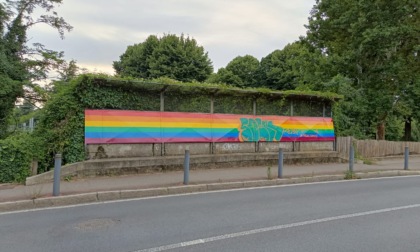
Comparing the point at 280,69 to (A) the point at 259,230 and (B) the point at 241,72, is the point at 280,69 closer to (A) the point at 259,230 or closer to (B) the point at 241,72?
(B) the point at 241,72

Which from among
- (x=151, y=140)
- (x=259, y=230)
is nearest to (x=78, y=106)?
(x=151, y=140)

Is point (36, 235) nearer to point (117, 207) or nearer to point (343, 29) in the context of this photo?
point (117, 207)

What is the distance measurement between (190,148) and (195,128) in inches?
29.2

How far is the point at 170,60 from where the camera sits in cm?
3675

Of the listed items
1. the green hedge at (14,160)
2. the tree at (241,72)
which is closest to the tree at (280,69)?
the tree at (241,72)

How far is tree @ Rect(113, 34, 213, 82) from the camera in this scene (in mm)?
36031

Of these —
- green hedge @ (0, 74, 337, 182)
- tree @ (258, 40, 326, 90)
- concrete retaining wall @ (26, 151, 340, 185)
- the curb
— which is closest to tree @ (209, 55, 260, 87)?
tree @ (258, 40, 326, 90)

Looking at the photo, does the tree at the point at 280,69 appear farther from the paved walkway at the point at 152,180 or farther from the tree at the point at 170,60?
the paved walkway at the point at 152,180

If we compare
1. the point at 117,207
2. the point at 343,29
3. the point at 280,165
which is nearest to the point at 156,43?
the point at 343,29

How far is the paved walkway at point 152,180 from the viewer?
7643 mm

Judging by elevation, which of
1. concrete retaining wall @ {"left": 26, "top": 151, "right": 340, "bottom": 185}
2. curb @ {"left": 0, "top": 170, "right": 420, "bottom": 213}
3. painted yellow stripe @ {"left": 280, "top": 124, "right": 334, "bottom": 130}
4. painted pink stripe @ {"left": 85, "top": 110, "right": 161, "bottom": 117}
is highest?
painted pink stripe @ {"left": 85, "top": 110, "right": 161, "bottom": 117}

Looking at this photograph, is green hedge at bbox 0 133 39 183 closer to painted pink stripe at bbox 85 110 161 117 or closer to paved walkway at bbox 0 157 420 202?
paved walkway at bbox 0 157 420 202

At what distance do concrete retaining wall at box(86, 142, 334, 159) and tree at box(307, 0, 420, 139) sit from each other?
25.9ft

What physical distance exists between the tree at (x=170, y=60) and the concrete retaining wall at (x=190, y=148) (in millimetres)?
23442
